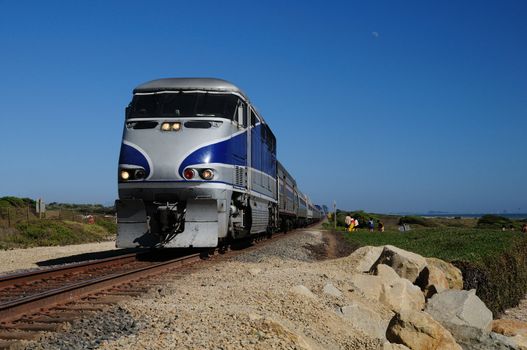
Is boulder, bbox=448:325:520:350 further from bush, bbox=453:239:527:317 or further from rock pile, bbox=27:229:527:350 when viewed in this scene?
bush, bbox=453:239:527:317

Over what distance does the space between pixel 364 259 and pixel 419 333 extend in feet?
23.2

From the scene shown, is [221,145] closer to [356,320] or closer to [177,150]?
[177,150]

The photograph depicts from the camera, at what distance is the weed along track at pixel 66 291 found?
244 inches

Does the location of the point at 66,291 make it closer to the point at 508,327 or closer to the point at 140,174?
the point at 140,174

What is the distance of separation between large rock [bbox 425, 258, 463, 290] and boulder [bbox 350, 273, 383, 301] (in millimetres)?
3264

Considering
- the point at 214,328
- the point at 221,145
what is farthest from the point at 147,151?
the point at 214,328

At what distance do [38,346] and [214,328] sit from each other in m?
1.63

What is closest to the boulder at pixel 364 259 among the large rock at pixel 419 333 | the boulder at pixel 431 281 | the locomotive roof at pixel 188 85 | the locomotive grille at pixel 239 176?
the boulder at pixel 431 281

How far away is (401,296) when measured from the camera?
33.9ft

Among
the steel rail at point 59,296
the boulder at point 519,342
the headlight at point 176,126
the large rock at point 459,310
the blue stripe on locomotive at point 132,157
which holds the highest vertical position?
the headlight at point 176,126

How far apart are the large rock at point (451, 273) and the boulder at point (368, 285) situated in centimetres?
326

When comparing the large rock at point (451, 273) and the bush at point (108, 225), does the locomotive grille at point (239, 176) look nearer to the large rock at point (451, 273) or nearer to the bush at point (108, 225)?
the large rock at point (451, 273)

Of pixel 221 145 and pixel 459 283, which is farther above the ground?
pixel 221 145

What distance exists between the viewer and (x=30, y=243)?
73.3ft
